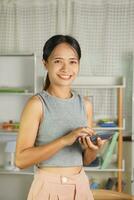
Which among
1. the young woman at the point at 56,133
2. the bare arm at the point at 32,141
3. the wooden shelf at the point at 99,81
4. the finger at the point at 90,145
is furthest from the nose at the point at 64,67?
the wooden shelf at the point at 99,81

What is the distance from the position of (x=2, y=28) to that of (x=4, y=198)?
170cm

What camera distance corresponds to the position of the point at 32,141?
33.5 inches

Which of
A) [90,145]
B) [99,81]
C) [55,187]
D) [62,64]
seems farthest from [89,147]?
[99,81]

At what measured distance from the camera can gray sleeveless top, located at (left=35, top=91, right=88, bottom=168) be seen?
0.87m

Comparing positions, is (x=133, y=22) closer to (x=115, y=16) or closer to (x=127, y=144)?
(x=115, y=16)

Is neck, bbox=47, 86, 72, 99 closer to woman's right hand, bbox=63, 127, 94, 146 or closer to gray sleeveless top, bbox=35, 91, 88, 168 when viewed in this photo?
gray sleeveless top, bbox=35, 91, 88, 168

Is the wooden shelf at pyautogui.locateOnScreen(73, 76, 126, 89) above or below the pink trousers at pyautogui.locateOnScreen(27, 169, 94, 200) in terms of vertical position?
above

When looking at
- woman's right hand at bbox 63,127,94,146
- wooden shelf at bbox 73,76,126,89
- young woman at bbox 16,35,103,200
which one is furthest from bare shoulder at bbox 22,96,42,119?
wooden shelf at bbox 73,76,126,89

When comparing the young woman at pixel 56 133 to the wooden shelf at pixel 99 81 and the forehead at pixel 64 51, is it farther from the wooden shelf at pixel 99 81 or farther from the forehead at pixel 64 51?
the wooden shelf at pixel 99 81

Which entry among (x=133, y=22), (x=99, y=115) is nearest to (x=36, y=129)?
(x=99, y=115)

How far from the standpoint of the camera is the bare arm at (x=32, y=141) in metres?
0.81

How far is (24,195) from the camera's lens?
115 inches

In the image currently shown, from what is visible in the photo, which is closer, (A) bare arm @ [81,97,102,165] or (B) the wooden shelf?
(A) bare arm @ [81,97,102,165]

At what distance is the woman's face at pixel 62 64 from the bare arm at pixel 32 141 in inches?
3.8
